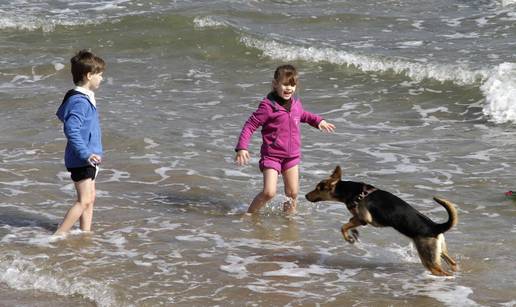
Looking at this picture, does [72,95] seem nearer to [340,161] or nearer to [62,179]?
[62,179]

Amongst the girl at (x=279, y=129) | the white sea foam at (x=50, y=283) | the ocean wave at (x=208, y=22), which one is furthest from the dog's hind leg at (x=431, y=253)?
the ocean wave at (x=208, y=22)

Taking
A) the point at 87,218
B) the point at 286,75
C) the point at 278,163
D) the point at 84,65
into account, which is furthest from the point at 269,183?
the point at 84,65

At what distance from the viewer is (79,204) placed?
7.52m

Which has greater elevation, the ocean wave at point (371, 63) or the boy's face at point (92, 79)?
the boy's face at point (92, 79)

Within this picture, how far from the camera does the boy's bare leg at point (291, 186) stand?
821cm

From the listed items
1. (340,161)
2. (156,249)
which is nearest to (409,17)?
(340,161)

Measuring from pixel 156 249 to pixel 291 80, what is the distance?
1.84 meters

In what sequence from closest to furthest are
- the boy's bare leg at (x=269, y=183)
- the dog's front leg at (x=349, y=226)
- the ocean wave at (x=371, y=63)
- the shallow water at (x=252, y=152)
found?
the shallow water at (x=252, y=152) < the dog's front leg at (x=349, y=226) < the boy's bare leg at (x=269, y=183) < the ocean wave at (x=371, y=63)

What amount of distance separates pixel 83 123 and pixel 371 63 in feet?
29.6

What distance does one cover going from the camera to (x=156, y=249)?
293 inches

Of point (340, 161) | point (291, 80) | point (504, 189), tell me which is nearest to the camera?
point (291, 80)

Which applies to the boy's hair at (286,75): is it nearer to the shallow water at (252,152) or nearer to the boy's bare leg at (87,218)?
the shallow water at (252,152)

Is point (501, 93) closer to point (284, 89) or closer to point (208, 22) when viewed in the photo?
point (284, 89)

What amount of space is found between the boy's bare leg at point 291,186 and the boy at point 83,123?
70.2 inches
